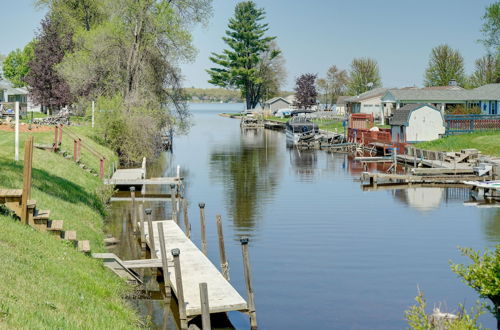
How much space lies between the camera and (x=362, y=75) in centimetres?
16950

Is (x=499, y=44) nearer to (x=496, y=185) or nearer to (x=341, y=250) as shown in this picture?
(x=496, y=185)

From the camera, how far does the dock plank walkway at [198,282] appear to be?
17.0 m

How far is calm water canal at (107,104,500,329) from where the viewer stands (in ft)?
65.7

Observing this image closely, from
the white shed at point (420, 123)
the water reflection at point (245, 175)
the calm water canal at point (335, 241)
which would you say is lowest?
the calm water canal at point (335, 241)

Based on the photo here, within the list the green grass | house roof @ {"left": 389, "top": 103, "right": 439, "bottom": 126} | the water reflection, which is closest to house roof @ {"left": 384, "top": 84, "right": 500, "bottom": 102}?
the water reflection

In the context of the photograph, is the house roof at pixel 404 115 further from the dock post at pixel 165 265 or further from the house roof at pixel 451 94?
the dock post at pixel 165 265

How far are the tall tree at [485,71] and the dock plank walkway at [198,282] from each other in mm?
123974

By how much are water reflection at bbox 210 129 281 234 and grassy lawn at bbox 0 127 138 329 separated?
9.06 m

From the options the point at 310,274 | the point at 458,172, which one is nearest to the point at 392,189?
the point at 458,172

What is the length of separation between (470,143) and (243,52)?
115607 millimetres

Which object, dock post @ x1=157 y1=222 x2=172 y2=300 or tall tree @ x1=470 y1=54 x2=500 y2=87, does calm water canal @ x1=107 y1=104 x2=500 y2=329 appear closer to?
dock post @ x1=157 y1=222 x2=172 y2=300

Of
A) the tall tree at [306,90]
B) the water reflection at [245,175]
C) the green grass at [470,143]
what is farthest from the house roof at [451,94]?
the tall tree at [306,90]

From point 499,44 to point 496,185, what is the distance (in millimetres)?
62313

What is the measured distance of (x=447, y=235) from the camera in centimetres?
3059
